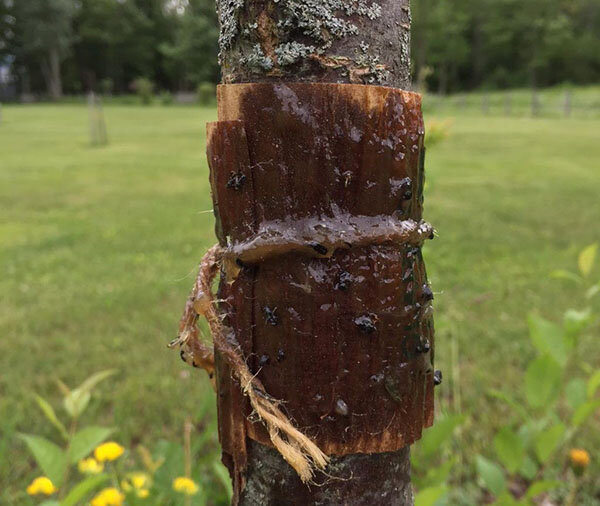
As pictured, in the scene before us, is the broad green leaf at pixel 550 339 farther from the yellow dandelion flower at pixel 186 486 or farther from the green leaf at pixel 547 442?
the yellow dandelion flower at pixel 186 486

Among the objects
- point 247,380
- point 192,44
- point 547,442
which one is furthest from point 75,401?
point 192,44

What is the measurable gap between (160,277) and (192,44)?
37937mm

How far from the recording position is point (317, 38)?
0.67 metres

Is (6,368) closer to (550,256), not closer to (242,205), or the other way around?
(242,205)

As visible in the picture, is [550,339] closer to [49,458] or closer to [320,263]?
[320,263]

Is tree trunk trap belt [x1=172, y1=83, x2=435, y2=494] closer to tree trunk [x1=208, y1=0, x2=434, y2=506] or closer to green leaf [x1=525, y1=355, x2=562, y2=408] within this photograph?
tree trunk [x1=208, y1=0, x2=434, y2=506]

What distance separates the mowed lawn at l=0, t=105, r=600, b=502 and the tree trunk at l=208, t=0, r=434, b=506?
0.14 meters

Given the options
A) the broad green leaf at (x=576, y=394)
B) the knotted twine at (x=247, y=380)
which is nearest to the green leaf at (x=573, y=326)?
the broad green leaf at (x=576, y=394)

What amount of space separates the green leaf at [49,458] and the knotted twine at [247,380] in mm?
726

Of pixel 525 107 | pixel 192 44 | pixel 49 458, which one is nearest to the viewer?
pixel 49 458

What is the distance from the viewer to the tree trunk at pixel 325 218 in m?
0.66

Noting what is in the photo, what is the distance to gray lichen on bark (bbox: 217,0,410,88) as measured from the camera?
67cm

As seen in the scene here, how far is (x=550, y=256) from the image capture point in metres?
4.57

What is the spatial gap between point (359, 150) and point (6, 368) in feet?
9.42
